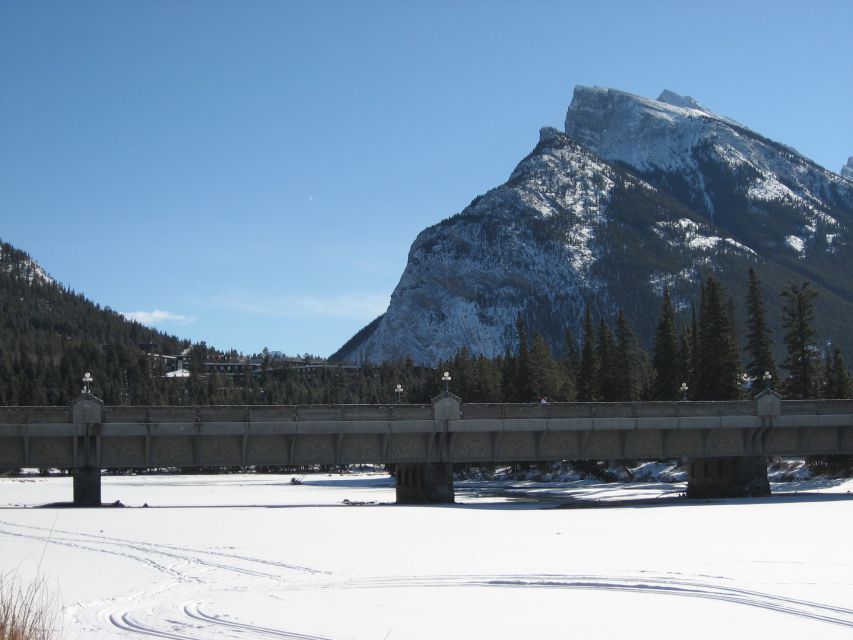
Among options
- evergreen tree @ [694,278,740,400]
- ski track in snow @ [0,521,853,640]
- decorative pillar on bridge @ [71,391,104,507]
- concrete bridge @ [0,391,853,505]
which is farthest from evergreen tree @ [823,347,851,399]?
ski track in snow @ [0,521,853,640]

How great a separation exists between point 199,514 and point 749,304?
59.4 m

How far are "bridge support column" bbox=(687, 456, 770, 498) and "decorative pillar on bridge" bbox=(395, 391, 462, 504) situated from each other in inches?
601

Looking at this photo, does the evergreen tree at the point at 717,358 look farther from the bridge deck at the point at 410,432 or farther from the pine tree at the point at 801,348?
the bridge deck at the point at 410,432

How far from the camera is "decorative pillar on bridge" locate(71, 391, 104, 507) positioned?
4258cm

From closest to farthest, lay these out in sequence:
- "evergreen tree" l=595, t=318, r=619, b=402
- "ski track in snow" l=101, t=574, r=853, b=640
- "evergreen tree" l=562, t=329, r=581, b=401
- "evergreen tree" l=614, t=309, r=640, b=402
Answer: "ski track in snow" l=101, t=574, r=853, b=640, "evergreen tree" l=614, t=309, r=640, b=402, "evergreen tree" l=595, t=318, r=619, b=402, "evergreen tree" l=562, t=329, r=581, b=401

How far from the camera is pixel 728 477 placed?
5206 centimetres

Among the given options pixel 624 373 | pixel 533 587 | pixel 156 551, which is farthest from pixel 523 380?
pixel 533 587

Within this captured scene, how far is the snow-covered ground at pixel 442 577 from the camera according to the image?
12.9 metres

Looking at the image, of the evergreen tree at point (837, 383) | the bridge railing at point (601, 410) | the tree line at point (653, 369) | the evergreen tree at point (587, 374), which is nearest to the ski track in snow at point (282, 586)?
the bridge railing at point (601, 410)

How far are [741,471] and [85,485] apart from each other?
110 feet

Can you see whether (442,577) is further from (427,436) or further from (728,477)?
(728,477)

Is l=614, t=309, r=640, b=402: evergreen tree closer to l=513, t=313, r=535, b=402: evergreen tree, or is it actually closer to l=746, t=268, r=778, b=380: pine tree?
l=513, t=313, r=535, b=402: evergreen tree

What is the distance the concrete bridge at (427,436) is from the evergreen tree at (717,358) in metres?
20.8

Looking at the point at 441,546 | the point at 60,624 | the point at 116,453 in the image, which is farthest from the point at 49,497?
the point at 60,624
